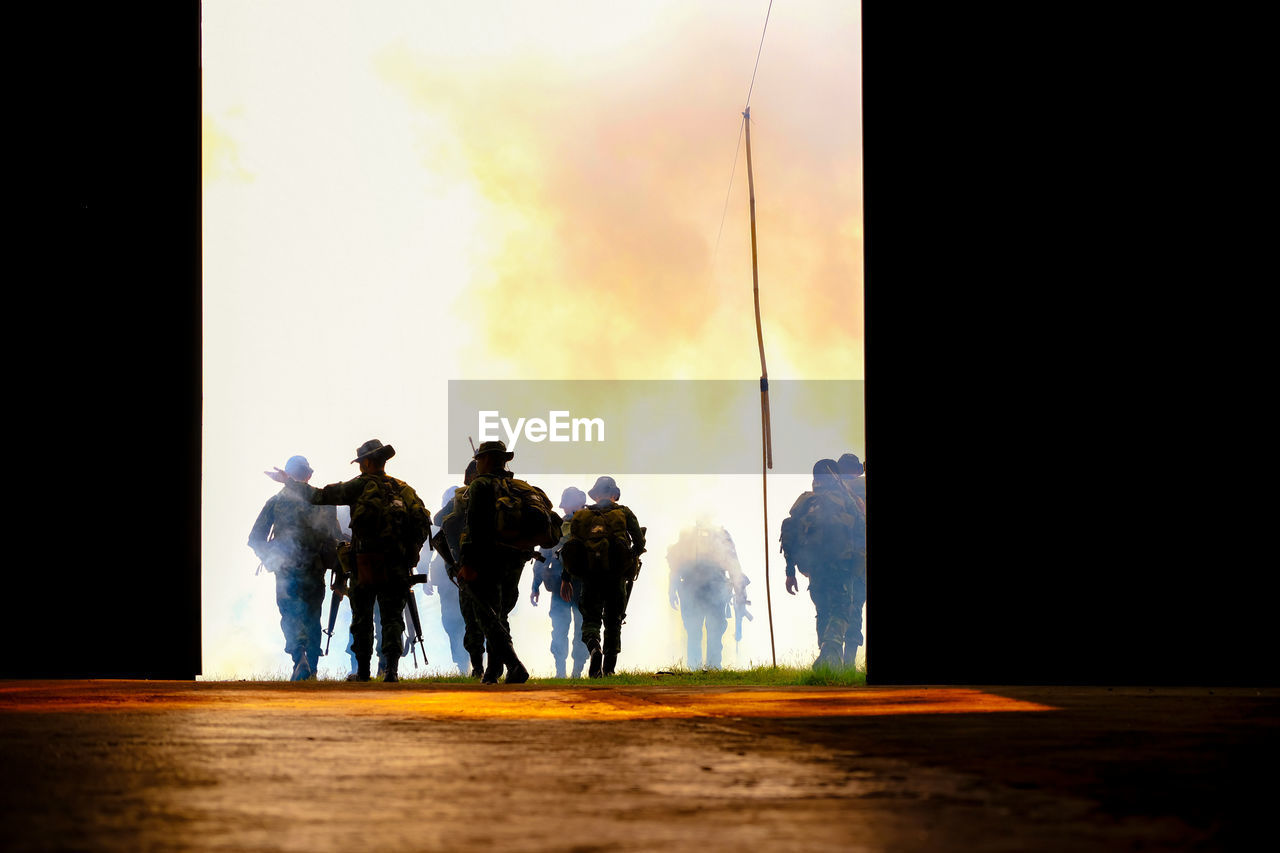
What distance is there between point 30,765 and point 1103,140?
6.10 meters

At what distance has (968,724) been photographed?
397cm

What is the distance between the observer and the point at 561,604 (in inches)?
511

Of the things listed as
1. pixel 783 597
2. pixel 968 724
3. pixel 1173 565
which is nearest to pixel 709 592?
pixel 783 597

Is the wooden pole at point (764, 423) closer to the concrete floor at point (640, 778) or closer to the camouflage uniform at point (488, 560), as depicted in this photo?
the camouflage uniform at point (488, 560)

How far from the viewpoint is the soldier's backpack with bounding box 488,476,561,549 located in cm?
831

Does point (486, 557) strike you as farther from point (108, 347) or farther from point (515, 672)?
point (108, 347)

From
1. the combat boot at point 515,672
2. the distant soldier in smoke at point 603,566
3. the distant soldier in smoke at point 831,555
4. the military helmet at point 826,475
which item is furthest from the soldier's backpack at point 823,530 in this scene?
the combat boot at point 515,672

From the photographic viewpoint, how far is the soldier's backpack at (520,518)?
8312 millimetres

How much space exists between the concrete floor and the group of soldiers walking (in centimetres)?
358

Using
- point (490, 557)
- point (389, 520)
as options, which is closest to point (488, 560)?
point (490, 557)

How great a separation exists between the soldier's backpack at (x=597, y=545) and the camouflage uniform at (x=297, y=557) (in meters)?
1.65

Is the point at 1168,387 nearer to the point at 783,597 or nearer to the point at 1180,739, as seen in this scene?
the point at 1180,739

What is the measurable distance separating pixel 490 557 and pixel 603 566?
2.31m

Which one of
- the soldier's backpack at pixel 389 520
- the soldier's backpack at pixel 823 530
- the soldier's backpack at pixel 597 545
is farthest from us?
the soldier's backpack at pixel 823 530
